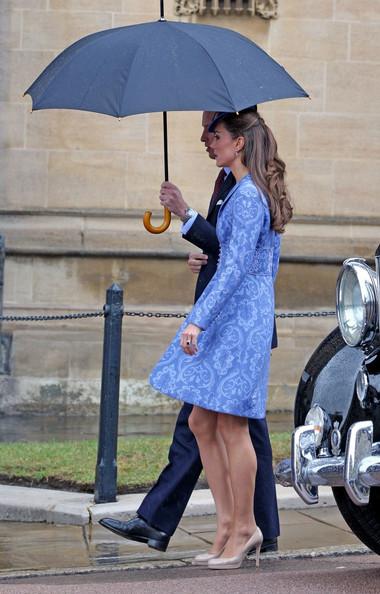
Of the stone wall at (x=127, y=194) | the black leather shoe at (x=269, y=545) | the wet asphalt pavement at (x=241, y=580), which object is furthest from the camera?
the stone wall at (x=127, y=194)

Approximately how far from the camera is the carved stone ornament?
39.3ft

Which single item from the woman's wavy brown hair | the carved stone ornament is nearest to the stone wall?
the carved stone ornament

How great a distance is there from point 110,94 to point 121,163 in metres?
6.44

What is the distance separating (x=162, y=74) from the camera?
5484 millimetres

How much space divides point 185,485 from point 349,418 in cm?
114

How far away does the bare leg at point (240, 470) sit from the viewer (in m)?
5.64

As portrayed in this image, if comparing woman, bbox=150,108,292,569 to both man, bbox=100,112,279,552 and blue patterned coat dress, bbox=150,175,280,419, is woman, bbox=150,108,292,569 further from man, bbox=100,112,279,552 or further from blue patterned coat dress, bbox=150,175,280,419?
man, bbox=100,112,279,552

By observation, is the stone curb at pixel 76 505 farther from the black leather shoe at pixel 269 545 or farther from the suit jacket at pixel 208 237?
the suit jacket at pixel 208 237

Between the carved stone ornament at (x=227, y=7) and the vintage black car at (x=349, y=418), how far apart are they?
6991 mm

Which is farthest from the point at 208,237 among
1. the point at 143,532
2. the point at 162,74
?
the point at 143,532

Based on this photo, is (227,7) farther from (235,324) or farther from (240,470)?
(240,470)

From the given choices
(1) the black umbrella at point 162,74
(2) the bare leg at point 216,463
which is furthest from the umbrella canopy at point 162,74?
(2) the bare leg at point 216,463

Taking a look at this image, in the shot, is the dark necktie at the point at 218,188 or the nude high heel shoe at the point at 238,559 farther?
the dark necktie at the point at 218,188

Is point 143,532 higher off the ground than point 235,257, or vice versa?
point 235,257
